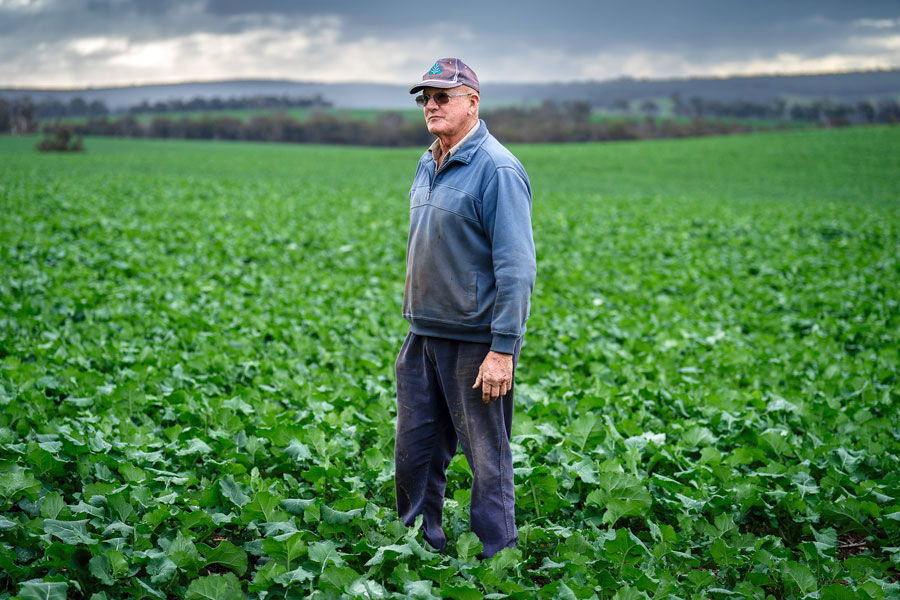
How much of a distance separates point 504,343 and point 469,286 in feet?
1.02

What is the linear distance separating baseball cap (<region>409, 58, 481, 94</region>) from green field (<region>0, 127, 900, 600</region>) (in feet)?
6.81

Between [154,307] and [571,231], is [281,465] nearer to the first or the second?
[154,307]

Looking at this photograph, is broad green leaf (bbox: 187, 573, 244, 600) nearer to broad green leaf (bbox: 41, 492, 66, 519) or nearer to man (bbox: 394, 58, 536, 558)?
broad green leaf (bbox: 41, 492, 66, 519)

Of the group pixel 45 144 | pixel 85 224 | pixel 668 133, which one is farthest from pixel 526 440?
pixel 668 133

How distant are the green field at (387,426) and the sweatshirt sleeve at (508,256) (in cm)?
101

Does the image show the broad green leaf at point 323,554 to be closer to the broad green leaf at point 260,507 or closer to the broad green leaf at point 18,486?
the broad green leaf at point 260,507

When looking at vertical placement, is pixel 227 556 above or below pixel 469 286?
below

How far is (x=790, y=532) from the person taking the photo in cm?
419

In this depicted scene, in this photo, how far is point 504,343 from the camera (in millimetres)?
3133

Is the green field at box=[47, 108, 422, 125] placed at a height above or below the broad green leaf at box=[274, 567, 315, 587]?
above

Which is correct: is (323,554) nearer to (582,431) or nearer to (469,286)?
(469,286)

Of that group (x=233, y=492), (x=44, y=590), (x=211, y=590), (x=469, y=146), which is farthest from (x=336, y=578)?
(x=469, y=146)

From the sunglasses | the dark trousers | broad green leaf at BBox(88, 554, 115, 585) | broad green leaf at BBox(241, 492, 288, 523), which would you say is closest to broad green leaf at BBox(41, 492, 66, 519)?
broad green leaf at BBox(88, 554, 115, 585)

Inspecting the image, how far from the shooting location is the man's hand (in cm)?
314
